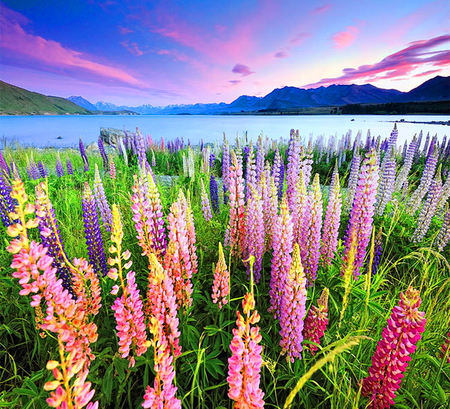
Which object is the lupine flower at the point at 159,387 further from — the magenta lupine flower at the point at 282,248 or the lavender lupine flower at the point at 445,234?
the lavender lupine flower at the point at 445,234

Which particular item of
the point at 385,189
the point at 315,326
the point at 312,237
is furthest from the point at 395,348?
the point at 385,189

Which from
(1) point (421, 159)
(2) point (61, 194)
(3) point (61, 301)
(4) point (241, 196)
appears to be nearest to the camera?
(3) point (61, 301)


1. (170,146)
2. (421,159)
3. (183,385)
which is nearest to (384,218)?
(183,385)

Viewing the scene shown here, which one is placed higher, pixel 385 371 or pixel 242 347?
pixel 242 347

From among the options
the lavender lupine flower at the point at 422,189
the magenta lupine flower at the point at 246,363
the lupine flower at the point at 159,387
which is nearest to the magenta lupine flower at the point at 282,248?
the magenta lupine flower at the point at 246,363

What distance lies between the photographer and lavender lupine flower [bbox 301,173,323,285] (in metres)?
2.78

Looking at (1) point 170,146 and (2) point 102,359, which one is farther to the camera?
(1) point 170,146

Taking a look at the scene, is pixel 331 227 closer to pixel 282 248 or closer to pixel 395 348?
pixel 282 248

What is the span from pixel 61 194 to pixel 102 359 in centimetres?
503

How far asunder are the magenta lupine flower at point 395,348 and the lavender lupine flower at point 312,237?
1.11 metres

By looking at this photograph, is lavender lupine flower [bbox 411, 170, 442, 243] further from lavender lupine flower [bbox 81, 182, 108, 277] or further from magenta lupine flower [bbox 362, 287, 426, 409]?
lavender lupine flower [bbox 81, 182, 108, 277]

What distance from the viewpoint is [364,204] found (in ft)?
9.44

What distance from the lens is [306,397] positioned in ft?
6.16

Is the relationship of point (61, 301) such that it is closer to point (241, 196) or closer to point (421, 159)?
point (241, 196)
